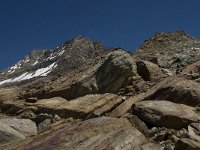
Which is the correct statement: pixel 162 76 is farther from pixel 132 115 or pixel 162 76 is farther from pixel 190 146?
pixel 190 146

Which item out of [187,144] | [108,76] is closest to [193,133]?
[187,144]

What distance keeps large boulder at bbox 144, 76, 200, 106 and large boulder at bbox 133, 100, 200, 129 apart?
0.99 m

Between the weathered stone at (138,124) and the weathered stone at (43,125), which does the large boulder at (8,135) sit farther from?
the weathered stone at (138,124)

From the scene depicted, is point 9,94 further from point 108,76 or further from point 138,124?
point 138,124

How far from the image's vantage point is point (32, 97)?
38062 millimetres

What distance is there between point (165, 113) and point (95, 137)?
3699 millimetres

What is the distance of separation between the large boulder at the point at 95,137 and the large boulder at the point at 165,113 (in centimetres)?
110

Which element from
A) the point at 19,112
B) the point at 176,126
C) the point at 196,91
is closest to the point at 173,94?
the point at 196,91

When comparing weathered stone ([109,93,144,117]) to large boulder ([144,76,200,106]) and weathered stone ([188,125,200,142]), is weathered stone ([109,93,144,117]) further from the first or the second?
weathered stone ([188,125,200,142])

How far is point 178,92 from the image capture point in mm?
27828

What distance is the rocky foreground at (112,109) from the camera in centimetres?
2470

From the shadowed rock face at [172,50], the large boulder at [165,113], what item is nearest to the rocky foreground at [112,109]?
the large boulder at [165,113]

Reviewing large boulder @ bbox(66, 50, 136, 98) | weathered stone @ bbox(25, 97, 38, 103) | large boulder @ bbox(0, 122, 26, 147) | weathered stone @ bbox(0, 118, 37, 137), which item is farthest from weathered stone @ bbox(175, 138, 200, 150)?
weathered stone @ bbox(25, 97, 38, 103)

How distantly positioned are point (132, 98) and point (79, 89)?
6.71m
